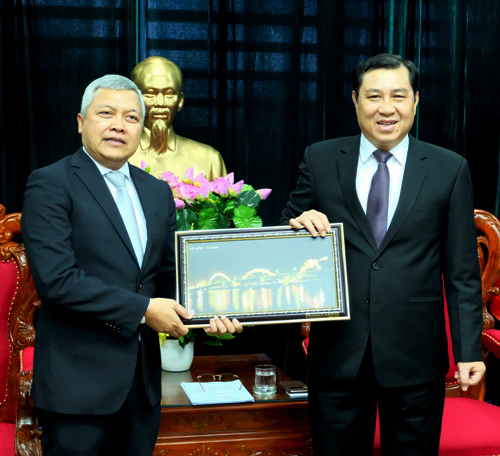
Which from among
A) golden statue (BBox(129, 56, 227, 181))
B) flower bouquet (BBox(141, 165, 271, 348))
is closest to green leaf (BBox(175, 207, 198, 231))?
flower bouquet (BBox(141, 165, 271, 348))

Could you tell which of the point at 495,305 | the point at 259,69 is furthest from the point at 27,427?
the point at 259,69

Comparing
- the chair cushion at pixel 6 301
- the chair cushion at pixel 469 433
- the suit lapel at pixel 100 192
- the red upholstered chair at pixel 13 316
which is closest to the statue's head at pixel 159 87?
the red upholstered chair at pixel 13 316

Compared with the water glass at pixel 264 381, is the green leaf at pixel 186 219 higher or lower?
higher

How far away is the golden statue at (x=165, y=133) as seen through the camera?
2.83 meters

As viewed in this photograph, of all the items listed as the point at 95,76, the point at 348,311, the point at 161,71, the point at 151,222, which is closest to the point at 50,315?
the point at 151,222

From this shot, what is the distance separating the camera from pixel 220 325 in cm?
158

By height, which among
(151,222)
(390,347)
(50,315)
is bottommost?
(390,347)

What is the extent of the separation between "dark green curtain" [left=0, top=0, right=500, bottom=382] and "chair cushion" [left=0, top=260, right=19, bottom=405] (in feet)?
3.41

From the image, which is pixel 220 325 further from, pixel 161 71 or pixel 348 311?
pixel 161 71

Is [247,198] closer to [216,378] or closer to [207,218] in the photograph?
[207,218]

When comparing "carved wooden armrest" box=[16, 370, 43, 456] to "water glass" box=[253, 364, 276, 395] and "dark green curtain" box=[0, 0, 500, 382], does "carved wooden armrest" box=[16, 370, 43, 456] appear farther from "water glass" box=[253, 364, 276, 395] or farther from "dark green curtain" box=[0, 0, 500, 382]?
"dark green curtain" box=[0, 0, 500, 382]

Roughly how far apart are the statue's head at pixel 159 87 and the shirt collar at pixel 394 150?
128 centimetres

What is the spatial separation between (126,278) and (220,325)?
9.6 inches

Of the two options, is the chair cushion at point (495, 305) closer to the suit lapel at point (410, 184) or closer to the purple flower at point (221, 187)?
the suit lapel at point (410, 184)
